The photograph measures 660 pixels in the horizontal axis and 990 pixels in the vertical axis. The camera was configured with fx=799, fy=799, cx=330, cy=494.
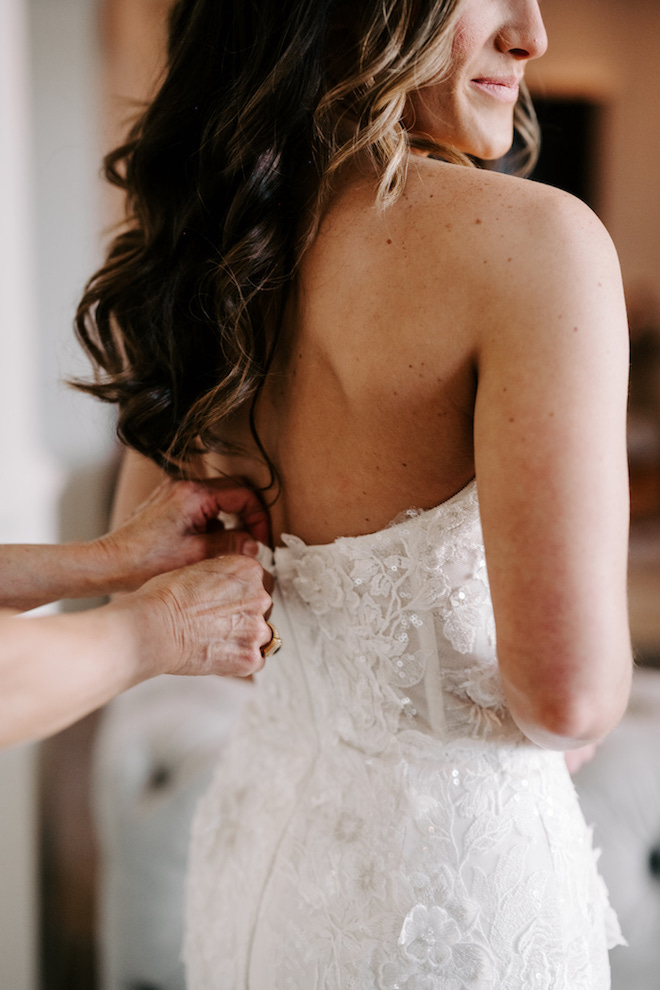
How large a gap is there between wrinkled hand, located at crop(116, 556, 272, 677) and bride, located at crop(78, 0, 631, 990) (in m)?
0.07

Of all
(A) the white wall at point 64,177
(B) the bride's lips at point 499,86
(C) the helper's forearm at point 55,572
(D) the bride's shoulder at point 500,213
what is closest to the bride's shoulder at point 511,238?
(D) the bride's shoulder at point 500,213

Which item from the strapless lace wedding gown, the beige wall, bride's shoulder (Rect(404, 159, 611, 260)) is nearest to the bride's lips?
bride's shoulder (Rect(404, 159, 611, 260))

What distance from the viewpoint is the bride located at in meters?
0.57

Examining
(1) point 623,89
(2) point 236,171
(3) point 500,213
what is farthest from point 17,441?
(1) point 623,89

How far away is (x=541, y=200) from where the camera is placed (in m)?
0.58

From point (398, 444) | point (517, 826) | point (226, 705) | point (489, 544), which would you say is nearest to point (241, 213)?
point (398, 444)

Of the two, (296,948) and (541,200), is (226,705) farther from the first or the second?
(541,200)

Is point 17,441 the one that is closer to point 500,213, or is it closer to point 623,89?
point 500,213

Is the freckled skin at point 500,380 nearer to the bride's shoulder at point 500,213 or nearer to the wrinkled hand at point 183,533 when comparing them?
the bride's shoulder at point 500,213

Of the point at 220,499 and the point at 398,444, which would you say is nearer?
the point at 398,444

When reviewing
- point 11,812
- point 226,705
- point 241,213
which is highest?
point 241,213

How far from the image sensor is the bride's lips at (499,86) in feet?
2.41

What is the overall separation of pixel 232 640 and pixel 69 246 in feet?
7.61

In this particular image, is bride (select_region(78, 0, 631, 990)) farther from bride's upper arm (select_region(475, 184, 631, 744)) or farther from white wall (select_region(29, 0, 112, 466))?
white wall (select_region(29, 0, 112, 466))
